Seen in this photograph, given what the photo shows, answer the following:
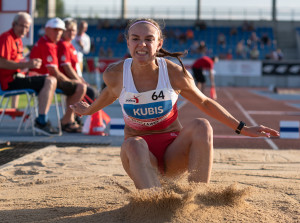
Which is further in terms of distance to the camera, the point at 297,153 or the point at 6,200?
the point at 297,153

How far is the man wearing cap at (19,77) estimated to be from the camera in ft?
A: 25.3

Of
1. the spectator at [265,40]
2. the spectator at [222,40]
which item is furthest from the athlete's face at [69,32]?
the spectator at [265,40]

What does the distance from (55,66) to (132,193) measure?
5.54 meters

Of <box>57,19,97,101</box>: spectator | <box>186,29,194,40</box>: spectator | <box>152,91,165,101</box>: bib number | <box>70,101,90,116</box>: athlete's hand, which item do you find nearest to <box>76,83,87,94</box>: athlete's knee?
<box>57,19,97,101</box>: spectator

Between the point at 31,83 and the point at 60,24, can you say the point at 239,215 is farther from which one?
the point at 60,24

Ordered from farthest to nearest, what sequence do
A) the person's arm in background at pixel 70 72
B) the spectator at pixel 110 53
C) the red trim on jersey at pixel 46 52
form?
the spectator at pixel 110 53, the person's arm in background at pixel 70 72, the red trim on jersey at pixel 46 52

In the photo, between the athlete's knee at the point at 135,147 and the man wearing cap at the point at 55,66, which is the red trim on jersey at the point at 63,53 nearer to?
the man wearing cap at the point at 55,66

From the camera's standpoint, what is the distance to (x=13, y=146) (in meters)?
6.83

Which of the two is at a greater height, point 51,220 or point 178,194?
point 178,194

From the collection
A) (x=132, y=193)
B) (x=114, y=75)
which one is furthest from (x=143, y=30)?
(x=132, y=193)

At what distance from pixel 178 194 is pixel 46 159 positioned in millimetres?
3030

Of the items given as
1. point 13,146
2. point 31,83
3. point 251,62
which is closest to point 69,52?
point 31,83

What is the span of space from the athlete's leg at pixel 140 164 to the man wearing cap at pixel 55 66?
16.8ft

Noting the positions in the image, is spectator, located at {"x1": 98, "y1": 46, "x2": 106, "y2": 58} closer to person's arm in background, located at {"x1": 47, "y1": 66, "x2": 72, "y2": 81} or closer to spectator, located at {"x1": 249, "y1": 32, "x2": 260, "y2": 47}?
spectator, located at {"x1": 249, "y1": 32, "x2": 260, "y2": 47}
